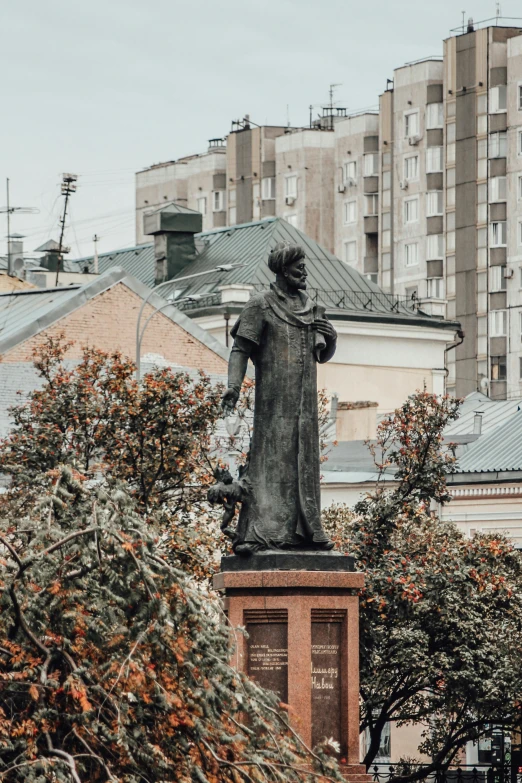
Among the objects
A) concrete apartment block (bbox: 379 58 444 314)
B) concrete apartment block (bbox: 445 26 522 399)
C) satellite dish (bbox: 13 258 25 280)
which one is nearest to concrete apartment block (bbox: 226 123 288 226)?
concrete apartment block (bbox: 379 58 444 314)

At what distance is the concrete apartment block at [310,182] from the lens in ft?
329

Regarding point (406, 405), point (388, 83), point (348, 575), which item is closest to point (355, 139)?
point (388, 83)

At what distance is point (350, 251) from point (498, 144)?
36.4 ft

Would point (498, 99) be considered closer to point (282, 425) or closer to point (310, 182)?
point (310, 182)

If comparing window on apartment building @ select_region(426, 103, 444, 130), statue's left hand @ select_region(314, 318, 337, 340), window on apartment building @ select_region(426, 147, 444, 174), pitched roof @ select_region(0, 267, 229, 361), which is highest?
window on apartment building @ select_region(426, 103, 444, 130)

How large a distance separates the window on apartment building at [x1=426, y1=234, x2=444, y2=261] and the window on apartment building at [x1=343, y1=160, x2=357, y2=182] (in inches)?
249

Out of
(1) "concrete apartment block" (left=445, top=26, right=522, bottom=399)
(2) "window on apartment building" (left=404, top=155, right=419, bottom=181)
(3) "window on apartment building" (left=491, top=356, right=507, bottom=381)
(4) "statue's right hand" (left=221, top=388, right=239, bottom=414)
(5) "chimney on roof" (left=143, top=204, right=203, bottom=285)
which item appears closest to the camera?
(4) "statue's right hand" (left=221, top=388, right=239, bottom=414)

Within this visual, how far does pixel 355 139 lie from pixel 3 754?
278 ft

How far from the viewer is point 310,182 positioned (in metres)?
101

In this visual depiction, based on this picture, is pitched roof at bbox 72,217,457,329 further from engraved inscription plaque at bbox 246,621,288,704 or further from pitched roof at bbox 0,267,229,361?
engraved inscription plaque at bbox 246,621,288,704

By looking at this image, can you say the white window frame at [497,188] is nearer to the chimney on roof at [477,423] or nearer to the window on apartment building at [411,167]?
the window on apartment building at [411,167]

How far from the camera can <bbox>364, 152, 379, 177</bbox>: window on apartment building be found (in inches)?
3812

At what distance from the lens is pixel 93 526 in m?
14.6

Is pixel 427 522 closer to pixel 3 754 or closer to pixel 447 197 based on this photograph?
pixel 3 754
